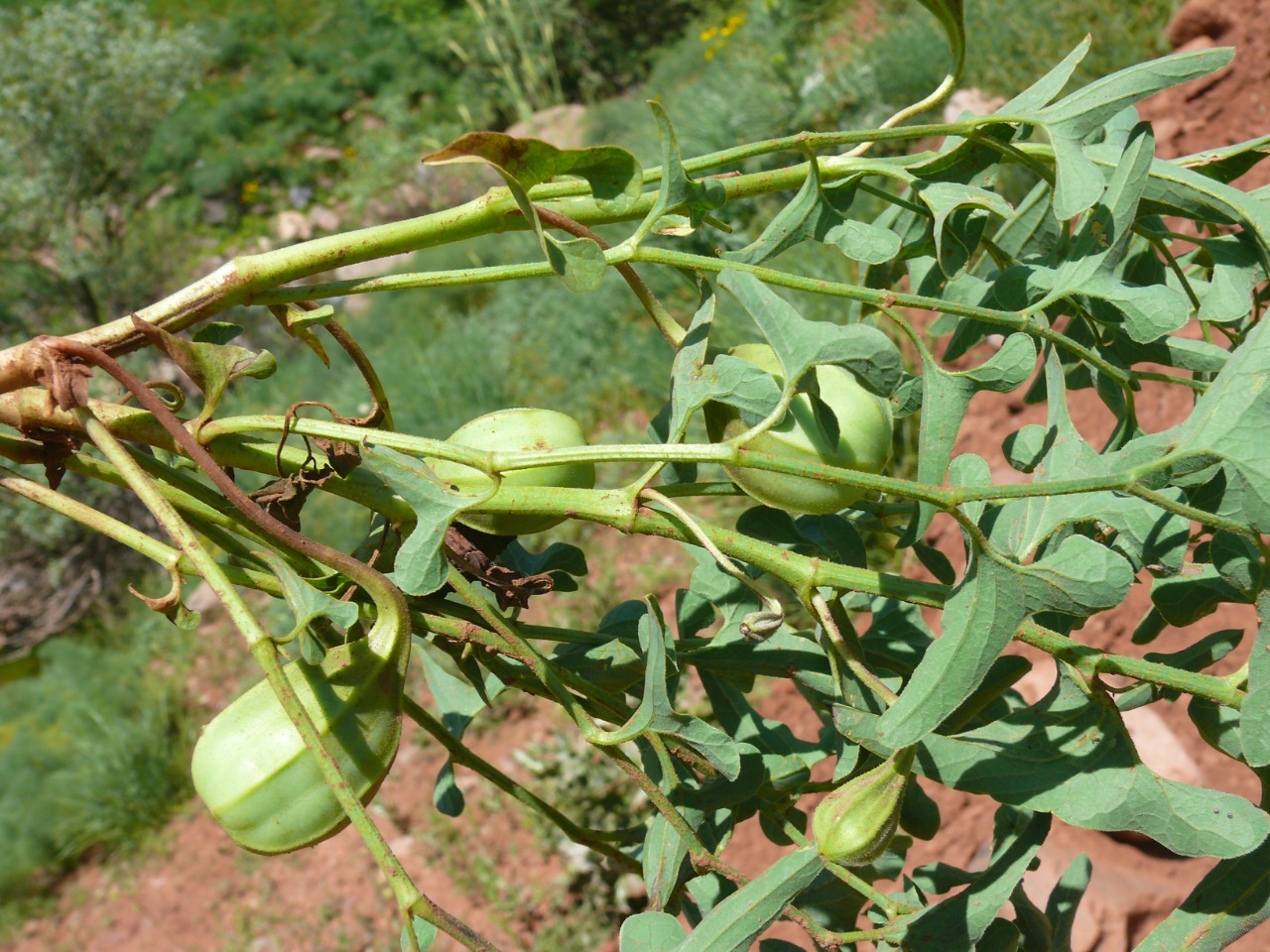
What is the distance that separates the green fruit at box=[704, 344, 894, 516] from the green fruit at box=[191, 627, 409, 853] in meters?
0.29

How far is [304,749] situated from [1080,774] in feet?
1.81

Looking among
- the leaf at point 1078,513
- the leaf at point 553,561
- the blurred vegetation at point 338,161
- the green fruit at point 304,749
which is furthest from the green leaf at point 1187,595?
the blurred vegetation at point 338,161

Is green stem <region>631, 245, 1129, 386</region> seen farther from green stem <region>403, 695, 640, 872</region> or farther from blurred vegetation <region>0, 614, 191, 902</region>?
blurred vegetation <region>0, 614, 191, 902</region>

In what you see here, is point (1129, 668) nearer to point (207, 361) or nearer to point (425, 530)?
point (425, 530)

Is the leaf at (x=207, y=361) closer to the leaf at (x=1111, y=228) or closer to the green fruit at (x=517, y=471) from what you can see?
the green fruit at (x=517, y=471)

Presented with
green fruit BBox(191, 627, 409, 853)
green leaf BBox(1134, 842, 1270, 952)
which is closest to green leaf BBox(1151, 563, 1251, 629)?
green leaf BBox(1134, 842, 1270, 952)

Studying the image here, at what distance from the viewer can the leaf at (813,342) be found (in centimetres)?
61

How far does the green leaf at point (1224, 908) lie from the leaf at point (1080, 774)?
0.10 metres

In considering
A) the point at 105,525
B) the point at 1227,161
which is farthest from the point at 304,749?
Result: the point at 1227,161

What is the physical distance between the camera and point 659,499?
0.68 meters

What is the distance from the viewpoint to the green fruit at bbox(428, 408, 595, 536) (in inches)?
29.5

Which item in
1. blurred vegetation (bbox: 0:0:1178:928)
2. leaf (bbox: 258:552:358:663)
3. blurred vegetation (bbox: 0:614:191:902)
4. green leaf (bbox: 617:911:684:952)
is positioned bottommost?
blurred vegetation (bbox: 0:614:191:902)

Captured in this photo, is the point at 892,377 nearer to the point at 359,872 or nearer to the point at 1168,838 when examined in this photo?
the point at 1168,838

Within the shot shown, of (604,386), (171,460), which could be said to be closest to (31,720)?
(604,386)
